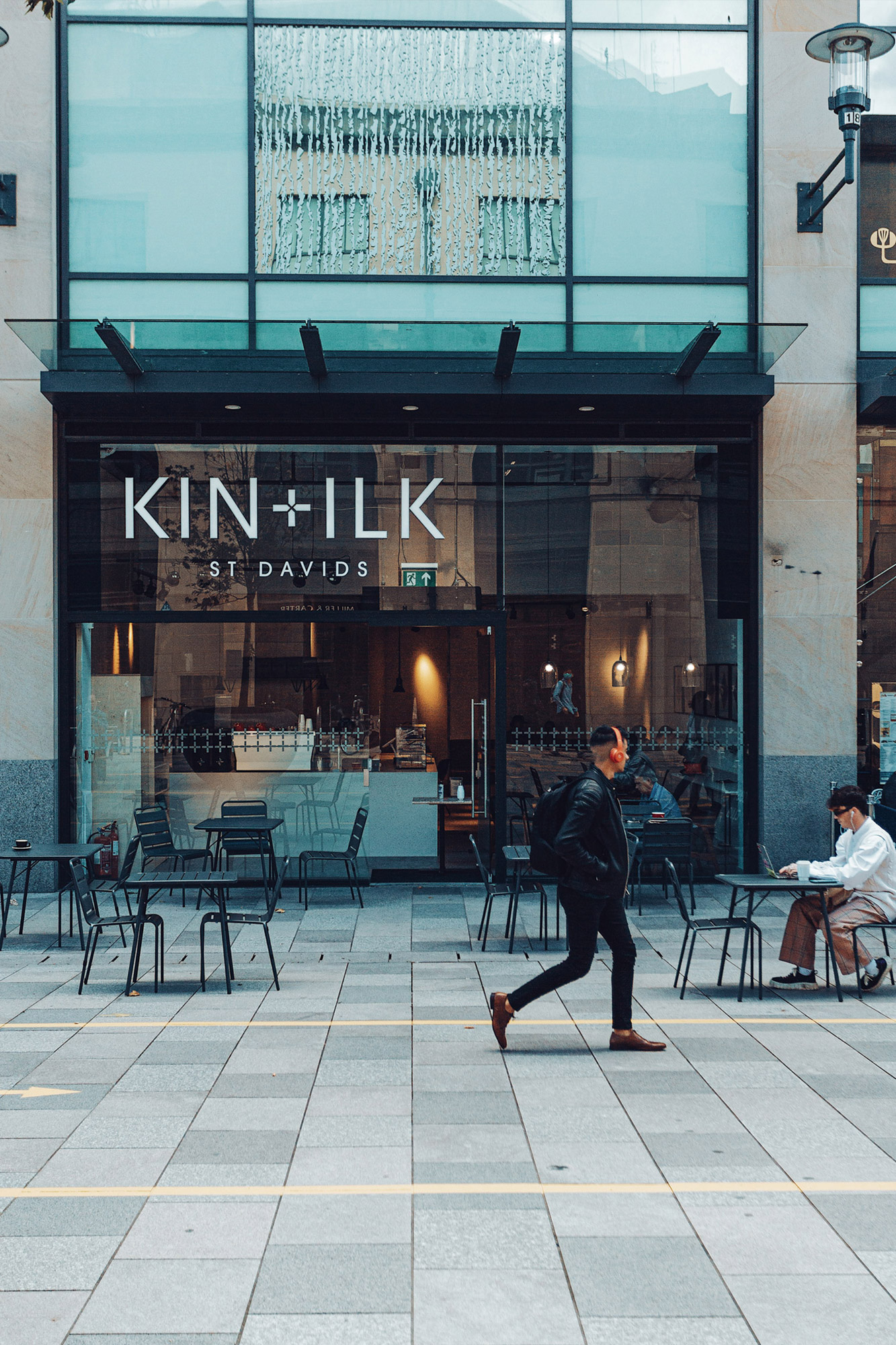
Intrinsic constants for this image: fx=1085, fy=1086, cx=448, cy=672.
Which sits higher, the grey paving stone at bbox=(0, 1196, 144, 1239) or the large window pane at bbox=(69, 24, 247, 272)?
the large window pane at bbox=(69, 24, 247, 272)

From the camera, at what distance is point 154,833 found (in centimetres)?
1088

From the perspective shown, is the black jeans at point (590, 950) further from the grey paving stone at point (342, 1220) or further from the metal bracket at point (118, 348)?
the metal bracket at point (118, 348)

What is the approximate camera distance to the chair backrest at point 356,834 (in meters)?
10.6

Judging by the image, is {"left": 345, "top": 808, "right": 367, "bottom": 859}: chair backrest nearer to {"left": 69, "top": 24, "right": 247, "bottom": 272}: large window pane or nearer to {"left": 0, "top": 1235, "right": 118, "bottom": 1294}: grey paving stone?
{"left": 69, "top": 24, "right": 247, "bottom": 272}: large window pane

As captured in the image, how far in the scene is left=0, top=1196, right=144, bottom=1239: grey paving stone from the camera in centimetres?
421

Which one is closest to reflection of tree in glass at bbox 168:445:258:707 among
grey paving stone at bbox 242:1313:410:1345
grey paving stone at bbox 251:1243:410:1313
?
grey paving stone at bbox 251:1243:410:1313

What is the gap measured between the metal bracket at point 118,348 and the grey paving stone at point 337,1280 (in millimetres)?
7853

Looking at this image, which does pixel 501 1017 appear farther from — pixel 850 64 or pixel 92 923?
pixel 850 64

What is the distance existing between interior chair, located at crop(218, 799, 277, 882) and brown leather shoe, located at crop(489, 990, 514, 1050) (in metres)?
4.50

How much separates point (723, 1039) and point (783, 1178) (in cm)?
194

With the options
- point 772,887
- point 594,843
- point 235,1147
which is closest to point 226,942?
point 235,1147

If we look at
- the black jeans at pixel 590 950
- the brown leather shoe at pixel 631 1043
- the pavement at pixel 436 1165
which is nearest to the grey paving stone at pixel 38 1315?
the pavement at pixel 436 1165

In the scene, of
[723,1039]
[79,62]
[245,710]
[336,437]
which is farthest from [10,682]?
[723,1039]

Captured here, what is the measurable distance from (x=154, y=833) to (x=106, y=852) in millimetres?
932
